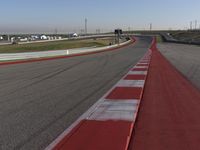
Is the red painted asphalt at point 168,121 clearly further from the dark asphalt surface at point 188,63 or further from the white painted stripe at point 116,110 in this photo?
the dark asphalt surface at point 188,63

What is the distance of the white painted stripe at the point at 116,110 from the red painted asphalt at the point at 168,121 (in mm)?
192

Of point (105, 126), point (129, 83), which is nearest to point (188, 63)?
point (129, 83)

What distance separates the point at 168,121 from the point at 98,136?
1506 mm

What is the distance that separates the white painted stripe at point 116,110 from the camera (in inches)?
219

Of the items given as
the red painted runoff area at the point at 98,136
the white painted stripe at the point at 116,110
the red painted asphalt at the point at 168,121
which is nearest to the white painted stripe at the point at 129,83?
the red painted asphalt at the point at 168,121

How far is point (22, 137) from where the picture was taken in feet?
14.6

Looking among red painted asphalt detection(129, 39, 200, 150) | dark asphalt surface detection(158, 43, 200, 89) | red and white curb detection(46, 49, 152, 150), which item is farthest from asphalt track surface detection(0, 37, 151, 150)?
dark asphalt surface detection(158, 43, 200, 89)

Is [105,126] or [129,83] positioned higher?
[105,126]

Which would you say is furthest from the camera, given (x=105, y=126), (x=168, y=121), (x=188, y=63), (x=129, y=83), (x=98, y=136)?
(x=188, y=63)

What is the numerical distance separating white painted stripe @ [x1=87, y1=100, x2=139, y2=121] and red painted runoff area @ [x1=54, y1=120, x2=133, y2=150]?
285 mm

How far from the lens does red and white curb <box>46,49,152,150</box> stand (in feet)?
13.4

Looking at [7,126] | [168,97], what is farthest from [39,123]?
[168,97]

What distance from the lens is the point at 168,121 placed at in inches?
207

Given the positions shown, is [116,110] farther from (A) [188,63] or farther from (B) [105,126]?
(A) [188,63]
